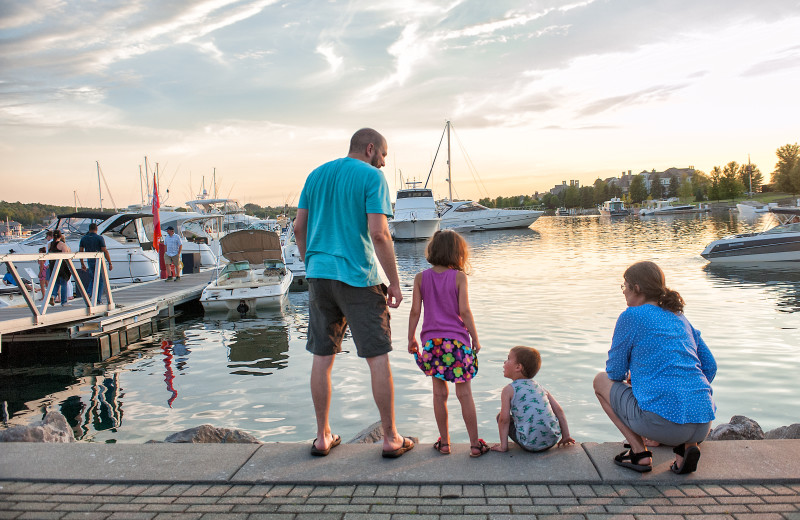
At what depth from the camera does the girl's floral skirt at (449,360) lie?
4.04 metres

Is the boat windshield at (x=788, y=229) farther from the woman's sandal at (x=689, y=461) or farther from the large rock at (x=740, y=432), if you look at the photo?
the woman's sandal at (x=689, y=461)

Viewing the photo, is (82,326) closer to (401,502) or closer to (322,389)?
(322,389)

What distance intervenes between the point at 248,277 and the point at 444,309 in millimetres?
14923

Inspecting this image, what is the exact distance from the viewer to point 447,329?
4.05 m

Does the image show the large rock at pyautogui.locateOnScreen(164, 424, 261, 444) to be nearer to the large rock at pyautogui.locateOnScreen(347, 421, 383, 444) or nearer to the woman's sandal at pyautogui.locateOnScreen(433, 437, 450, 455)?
the large rock at pyautogui.locateOnScreen(347, 421, 383, 444)

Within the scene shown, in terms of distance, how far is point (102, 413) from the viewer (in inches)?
333

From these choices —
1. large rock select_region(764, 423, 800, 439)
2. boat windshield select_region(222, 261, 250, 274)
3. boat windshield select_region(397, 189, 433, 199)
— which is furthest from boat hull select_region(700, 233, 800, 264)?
boat windshield select_region(397, 189, 433, 199)

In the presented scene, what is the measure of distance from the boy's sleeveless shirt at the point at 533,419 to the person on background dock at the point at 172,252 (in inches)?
725

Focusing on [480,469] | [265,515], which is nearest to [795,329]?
[480,469]

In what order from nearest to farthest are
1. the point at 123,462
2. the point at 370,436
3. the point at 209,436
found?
1. the point at 123,462
2. the point at 370,436
3. the point at 209,436

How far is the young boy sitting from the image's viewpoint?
3.98 metres

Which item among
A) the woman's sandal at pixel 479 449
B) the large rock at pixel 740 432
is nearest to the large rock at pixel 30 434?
the woman's sandal at pixel 479 449

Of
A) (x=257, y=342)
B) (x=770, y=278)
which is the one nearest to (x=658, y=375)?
(x=257, y=342)

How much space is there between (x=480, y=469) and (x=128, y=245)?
21716 millimetres
